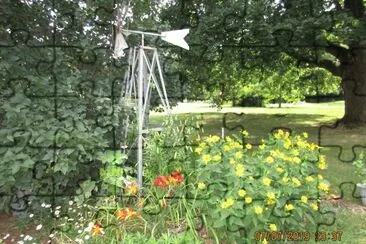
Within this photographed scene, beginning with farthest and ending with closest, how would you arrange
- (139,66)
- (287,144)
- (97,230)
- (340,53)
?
(340,53)
(139,66)
(287,144)
(97,230)

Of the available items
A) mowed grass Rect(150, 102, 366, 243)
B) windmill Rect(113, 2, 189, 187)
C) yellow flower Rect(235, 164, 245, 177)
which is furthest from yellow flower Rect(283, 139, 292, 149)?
windmill Rect(113, 2, 189, 187)

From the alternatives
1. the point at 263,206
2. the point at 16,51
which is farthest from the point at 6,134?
the point at 263,206

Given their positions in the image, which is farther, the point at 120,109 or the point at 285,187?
the point at 120,109

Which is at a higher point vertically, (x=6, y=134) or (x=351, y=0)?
(x=351, y=0)

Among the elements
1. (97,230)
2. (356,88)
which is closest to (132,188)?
(97,230)

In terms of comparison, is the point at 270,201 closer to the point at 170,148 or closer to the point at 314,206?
the point at 314,206

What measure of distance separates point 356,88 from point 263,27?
467 centimetres

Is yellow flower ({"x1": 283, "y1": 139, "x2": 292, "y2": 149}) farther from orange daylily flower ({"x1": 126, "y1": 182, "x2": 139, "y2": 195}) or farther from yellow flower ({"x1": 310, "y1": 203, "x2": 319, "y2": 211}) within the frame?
orange daylily flower ({"x1": 126, "y1": 182, "x2": 139, "y2": 195})

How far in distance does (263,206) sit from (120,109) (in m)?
2.27

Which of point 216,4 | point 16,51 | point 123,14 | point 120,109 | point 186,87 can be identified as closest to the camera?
point 16,51

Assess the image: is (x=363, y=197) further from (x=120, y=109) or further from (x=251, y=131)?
(x=251, y=131)

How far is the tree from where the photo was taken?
987cm

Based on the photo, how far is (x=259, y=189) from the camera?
3748mm

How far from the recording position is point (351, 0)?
12289 mm
